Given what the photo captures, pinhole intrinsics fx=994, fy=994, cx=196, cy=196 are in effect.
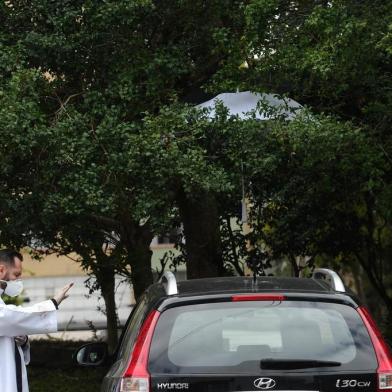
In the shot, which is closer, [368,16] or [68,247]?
[368,16]

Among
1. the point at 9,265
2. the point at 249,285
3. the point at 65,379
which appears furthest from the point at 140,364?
the point at 65,379

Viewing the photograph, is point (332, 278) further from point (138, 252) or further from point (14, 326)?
point (138, 252)

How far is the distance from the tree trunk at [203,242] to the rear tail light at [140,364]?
20.7ft

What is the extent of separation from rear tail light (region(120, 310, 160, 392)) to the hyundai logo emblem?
55 centimetres

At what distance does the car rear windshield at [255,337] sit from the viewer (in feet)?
16.7

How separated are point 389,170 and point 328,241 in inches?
131

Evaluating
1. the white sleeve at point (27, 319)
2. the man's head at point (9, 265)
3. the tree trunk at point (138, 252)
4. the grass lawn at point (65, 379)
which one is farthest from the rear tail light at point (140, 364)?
the grass lawn at point (65, 379)

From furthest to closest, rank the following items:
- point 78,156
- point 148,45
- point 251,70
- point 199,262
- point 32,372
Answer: point 32,372 → point 199,262 → point 148,45 → point 251,70 → point 78,156

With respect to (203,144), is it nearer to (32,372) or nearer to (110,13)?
(110,13)

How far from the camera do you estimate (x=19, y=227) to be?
972cm

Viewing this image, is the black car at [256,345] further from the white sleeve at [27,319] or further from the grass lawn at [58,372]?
the grass lawn at [58,372]

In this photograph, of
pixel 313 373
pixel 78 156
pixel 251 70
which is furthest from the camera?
pixel 251 70

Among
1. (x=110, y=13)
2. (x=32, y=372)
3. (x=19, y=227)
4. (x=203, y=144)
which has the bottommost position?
(x=32, y=372)

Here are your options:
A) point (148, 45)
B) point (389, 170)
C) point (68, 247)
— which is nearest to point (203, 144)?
point (148, 45)
